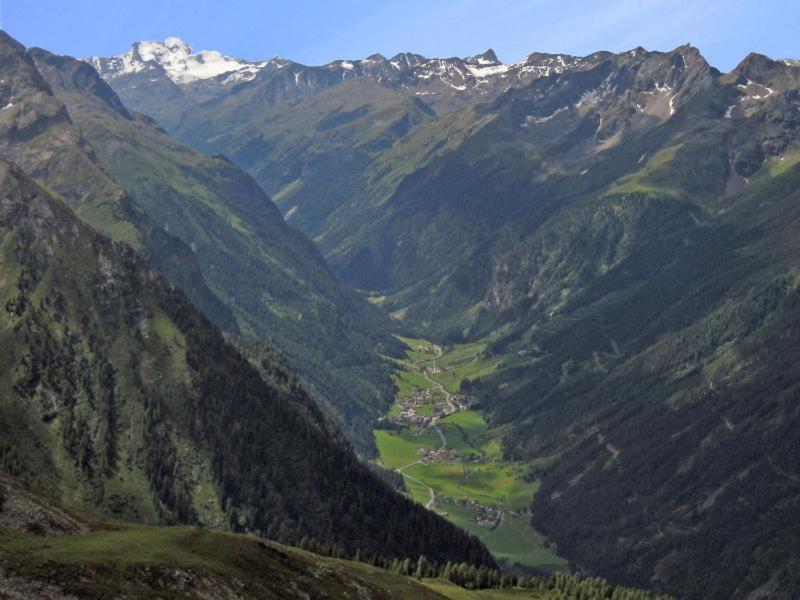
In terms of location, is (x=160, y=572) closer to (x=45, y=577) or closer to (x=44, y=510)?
(x=45, y=577)

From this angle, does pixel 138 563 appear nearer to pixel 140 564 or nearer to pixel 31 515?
pixel 140 564

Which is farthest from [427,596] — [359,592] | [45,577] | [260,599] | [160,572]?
[45,577]

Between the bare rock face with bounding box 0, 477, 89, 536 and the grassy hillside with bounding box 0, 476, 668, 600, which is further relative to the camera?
the bare rock face with bounding box 0, 477, 89, 536

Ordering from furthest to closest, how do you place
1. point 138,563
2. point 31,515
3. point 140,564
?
point 31,515
point 138,563
point 140,564

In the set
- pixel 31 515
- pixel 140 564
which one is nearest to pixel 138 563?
pixel 140 564

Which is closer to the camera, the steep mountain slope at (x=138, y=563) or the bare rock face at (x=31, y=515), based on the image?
the steep mountain slope at (x=138, y=563)

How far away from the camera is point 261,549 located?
147m

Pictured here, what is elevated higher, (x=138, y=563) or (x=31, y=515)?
(x=31, y=515)

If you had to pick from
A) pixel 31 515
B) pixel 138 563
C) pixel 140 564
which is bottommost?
pixel 140 564

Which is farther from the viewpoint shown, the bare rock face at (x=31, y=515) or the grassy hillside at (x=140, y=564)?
the bare rock face at (x=31, y=515)

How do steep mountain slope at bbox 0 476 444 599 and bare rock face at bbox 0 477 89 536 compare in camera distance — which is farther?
bare rock face at bbox 0 477 89 536

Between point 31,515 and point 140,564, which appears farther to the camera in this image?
point 31,515

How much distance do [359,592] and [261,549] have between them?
1928cm

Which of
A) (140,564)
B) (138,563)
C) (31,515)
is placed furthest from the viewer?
(31,515)
